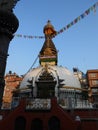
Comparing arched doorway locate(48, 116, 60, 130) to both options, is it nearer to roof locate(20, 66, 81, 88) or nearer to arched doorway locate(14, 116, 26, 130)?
arched doorway locate(14, 116, 26, 130)

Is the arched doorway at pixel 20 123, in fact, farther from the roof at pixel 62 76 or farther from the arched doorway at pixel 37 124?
the roof at pixel 62 76

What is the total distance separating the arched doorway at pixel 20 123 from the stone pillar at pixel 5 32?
678cm

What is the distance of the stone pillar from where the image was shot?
12.8m

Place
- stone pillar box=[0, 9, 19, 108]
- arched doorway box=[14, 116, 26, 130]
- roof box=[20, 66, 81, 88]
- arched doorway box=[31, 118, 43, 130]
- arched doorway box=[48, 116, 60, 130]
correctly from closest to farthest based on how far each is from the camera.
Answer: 1. stone pillar box=[0, 9, 19, 108]
2. arched doorway box=[48, 116, 60, 130]
3. arched doorway box=[31, 118, 43, 130]
4. arched doorway box=[14, 116, 26, 130]
5. roof box=[20, 66, 81, 88]

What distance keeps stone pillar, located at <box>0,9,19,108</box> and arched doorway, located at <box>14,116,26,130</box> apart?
22.2 ft

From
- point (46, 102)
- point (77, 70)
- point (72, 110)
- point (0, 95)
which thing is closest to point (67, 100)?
point (72, 110)

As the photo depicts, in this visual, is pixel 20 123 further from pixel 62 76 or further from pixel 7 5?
pixel 62 76

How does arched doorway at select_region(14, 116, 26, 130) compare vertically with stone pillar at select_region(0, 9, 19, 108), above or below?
below

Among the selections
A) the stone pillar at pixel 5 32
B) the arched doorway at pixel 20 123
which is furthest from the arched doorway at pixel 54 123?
the stone pillar at pixel 5 32

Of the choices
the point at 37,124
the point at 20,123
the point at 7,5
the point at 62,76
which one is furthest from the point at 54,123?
the point at 62,76

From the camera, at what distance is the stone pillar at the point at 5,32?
12781 mm

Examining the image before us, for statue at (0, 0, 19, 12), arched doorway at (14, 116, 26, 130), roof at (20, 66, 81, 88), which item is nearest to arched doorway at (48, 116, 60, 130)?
arched doorway at (14, 116, 26, 130)

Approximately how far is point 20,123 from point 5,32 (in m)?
8.87

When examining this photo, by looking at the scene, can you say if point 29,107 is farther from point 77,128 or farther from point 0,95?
point 0,95
